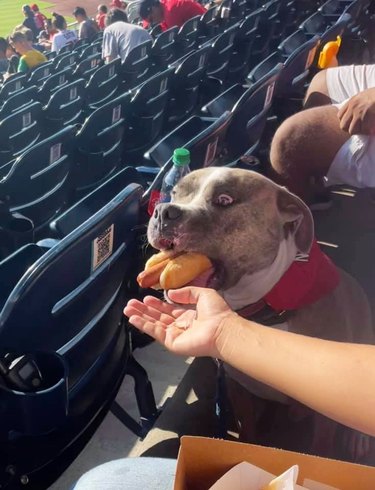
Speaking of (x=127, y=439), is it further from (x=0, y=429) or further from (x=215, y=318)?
(x=215, y=318)

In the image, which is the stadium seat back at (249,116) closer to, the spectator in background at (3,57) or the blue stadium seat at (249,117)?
the blue stadium seat at (249,117)

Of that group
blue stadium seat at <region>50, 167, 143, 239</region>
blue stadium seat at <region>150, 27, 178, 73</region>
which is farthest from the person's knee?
blue stadium seat at <region>150, 27, 178, 73</region>

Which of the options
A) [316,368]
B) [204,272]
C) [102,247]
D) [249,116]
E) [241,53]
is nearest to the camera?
[316,368]

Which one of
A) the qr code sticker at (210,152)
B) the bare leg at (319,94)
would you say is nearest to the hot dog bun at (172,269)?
the qr code sticker at (210,152)

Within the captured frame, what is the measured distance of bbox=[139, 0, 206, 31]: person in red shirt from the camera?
767cm

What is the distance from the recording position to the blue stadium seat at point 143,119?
12.3ft

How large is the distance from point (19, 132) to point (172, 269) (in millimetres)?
2759

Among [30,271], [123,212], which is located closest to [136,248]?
[123,212]

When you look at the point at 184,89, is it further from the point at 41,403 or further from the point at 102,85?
the point at 41,403

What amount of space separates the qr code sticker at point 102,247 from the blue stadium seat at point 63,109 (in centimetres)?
299

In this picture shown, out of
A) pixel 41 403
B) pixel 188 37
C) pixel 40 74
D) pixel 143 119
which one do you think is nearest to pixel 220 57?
pixel 188 37

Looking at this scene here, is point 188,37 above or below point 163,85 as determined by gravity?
below

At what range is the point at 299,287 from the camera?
1.70 m

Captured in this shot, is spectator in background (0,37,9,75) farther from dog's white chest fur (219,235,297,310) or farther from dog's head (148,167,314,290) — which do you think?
dog's white chest fur (219,235,297,310)
